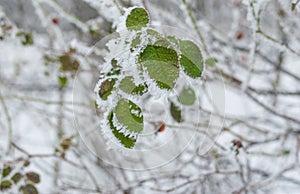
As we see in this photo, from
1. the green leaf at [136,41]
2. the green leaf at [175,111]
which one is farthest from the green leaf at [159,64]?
the green leaf at [175,111]

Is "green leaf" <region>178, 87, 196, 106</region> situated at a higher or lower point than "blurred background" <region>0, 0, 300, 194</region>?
lower

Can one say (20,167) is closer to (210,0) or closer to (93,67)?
(93,67)

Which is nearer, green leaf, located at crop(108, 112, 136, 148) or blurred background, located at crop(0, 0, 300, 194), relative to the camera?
green leaf, located at crop(108, 112, 136, 148)

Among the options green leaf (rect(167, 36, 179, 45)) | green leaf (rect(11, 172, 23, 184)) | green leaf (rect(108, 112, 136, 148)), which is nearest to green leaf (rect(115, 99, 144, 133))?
green leaf (rect(108, 112, 136, 148))

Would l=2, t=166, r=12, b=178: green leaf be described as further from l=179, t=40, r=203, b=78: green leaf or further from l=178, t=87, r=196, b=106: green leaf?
l=179, t=40, r=203, b=78: green leaf

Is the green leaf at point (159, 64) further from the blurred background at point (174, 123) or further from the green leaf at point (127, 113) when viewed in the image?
the blurred background at point (174, 123)

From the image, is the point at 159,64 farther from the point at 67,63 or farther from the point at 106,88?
the point at 67,63

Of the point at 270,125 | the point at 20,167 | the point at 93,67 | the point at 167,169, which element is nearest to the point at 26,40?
the point at 20,167
